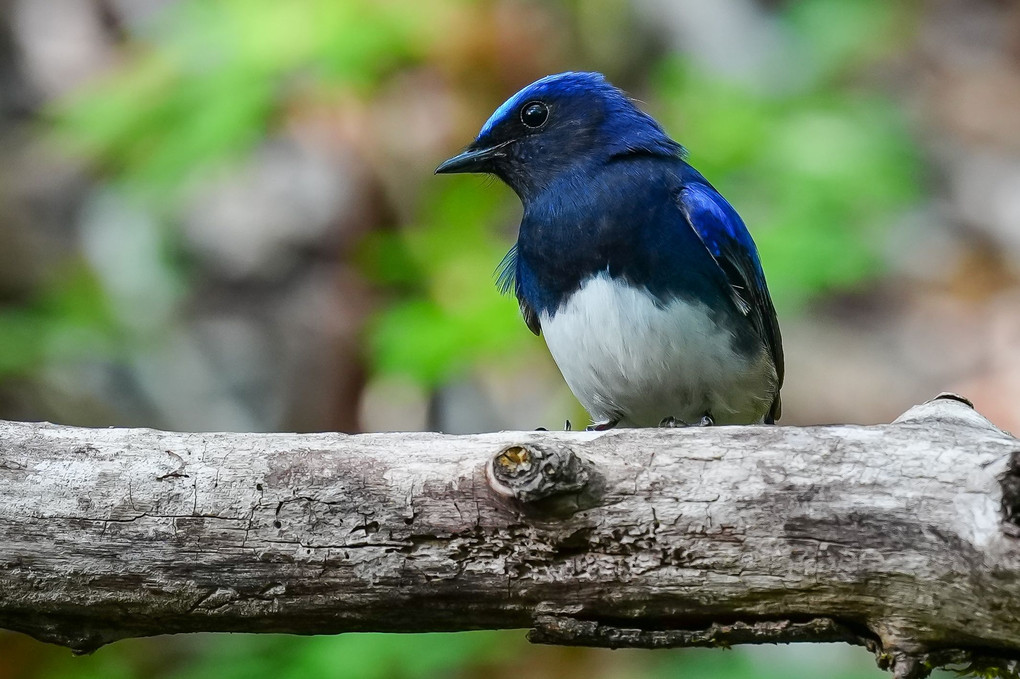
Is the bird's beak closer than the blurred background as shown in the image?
Yes

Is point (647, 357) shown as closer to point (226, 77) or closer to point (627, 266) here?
point (627, 266)

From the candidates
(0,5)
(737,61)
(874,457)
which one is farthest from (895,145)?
(0,5)

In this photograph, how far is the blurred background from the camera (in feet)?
16.2

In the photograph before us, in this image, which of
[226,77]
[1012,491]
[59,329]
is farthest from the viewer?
[59,329]

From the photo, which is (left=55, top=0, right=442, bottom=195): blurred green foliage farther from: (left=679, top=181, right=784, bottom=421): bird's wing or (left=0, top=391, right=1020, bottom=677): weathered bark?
(left=0, top=391, right=1020, bottom=677): weathered bark

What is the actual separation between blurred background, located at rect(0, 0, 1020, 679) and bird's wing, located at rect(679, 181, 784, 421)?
1.57 ft

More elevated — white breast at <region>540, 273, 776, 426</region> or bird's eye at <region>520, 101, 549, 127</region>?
bird's eye at <region>520, 101, 549, 127</region>

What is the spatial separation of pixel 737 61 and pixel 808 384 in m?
2.17

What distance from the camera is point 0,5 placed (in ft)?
29.8

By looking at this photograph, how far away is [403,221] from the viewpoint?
5691mm

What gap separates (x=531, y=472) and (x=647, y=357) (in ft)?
4.31

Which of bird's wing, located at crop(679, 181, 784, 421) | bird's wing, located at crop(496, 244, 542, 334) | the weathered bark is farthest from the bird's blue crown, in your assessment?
the weathered bark

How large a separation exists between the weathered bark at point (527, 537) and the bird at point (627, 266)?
0.98 m

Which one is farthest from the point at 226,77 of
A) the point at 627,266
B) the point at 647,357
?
the point at 647,357
